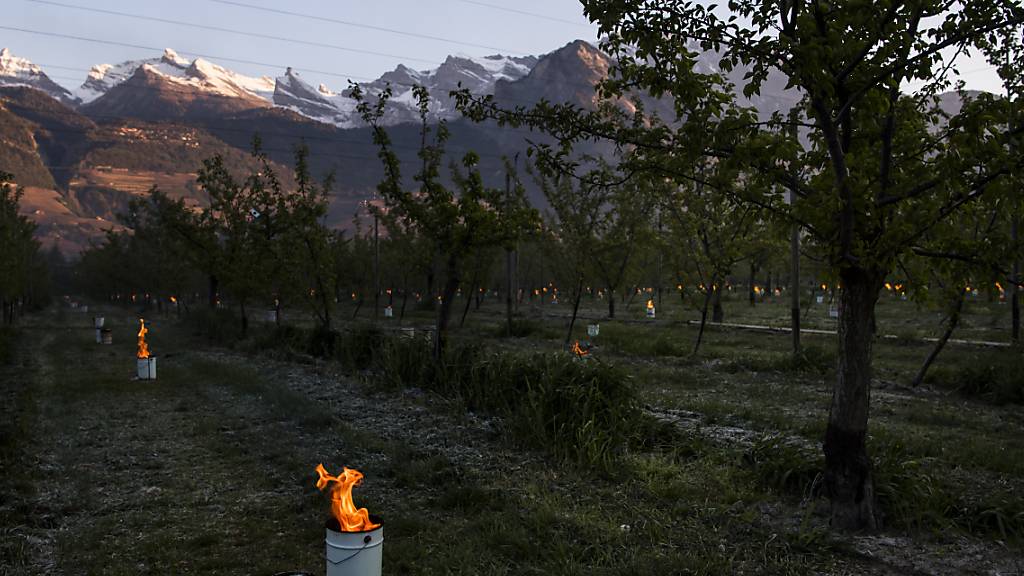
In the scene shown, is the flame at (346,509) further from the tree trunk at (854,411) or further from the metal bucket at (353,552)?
the tree trunk at (854,411)

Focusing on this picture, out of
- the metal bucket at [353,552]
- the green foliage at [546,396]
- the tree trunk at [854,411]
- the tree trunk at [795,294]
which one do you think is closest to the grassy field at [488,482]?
the green foliage at [546,396]

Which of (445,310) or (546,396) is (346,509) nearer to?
(546,396)

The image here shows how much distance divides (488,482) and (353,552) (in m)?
3.45

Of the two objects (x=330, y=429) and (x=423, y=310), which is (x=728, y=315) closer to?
(x=423, y=310)

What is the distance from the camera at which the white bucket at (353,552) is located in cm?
430

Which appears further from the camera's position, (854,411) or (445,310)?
(445,310)

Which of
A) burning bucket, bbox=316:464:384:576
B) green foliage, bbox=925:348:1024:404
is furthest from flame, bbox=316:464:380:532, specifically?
green foliage, bbox=925:348:1024:404

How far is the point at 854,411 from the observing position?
20.1 feet

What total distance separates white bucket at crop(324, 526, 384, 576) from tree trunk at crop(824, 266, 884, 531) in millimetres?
4459

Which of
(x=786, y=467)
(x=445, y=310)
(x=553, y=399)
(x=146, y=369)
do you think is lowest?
(x=146, y=369)

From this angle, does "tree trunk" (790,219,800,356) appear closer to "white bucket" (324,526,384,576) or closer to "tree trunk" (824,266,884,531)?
"tree trunk" (824,266,884,531)

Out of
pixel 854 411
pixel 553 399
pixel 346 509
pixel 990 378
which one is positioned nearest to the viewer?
pixel 346 509

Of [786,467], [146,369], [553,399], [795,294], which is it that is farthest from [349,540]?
[795,294]

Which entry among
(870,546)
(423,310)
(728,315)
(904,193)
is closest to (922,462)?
(870,546)
